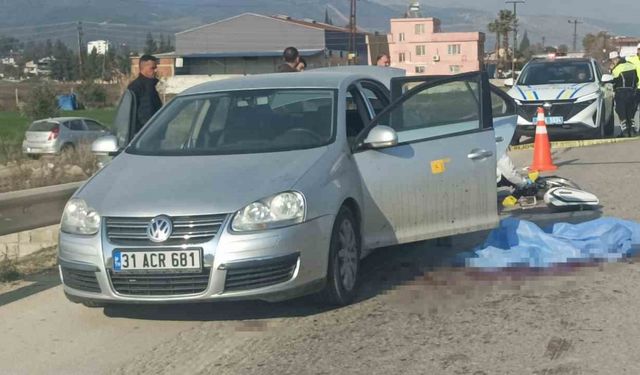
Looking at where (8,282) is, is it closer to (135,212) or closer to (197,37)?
(135,212)

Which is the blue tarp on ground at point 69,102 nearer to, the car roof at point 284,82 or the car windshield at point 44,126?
the car windshield at point 44,126

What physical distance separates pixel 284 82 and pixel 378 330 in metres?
2.54

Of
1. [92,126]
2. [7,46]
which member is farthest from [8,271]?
[7,46]

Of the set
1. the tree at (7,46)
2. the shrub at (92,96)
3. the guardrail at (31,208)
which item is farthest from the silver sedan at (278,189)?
the tree at (7,46)

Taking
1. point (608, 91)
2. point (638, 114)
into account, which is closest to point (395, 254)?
point (608, 91)

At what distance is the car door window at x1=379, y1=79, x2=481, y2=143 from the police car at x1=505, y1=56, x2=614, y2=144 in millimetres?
10192

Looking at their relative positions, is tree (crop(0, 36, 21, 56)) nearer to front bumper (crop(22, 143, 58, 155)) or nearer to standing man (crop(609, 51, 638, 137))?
front bumper (crop(22, 143, 58, 155))

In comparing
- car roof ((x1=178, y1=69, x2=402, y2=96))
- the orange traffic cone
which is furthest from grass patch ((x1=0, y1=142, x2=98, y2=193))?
car roof ((x1=178, y1=69, x2=402, y2=96))

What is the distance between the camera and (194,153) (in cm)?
676

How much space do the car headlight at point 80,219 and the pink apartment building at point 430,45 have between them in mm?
96688

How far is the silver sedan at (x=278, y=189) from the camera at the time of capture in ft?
18.8

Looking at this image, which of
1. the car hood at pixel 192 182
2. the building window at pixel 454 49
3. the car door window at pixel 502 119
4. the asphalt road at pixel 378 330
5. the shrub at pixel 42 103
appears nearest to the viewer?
the asphalt road at pixel 378 330

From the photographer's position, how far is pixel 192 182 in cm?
605

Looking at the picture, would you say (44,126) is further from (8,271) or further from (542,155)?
(8,271)
